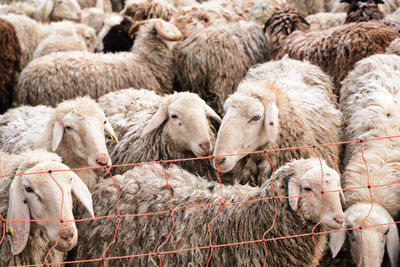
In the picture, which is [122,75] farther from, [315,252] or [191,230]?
[315,252]

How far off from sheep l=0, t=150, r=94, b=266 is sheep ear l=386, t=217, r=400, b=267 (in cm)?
204

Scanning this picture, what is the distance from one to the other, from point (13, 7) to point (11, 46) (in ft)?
9.27

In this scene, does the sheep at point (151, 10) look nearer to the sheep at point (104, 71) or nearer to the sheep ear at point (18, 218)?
the sheep at point (104, 71)

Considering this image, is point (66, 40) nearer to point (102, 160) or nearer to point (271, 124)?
point (102, 160)

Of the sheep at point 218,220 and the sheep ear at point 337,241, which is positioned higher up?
the sheep at point 218,220

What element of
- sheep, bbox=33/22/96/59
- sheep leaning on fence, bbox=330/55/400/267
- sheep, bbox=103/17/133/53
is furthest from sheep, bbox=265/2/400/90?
sheep, bbox=33/22/96/59

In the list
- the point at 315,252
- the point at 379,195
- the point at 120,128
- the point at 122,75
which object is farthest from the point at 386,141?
A: the point at 122,75

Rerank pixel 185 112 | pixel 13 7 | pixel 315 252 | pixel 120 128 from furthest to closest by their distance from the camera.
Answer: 1. pixel 13 7
2. pixel 120 128
3. pixel 185 112
4. pixel 315 252

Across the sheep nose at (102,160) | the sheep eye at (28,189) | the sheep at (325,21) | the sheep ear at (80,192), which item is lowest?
the sheep at (325,21)

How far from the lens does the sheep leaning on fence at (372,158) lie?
3.65m

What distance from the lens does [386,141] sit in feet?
14.1

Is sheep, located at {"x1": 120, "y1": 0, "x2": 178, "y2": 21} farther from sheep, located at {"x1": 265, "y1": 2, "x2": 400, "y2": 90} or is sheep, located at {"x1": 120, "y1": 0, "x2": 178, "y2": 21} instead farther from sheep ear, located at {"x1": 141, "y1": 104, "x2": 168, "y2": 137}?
sheep ear, located at {"x1": 141, "y1": 104, "x2": 168, "y2": 137}

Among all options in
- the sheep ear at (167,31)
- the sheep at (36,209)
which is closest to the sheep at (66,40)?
the sheep ear at (167,31)

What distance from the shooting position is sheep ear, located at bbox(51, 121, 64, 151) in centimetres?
380
